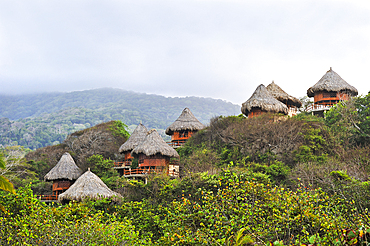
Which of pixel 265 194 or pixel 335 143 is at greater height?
pixel 335 143

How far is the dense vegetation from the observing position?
788cm

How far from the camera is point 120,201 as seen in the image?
55.2 feet

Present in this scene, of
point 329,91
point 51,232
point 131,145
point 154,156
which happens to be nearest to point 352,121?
point 329,91

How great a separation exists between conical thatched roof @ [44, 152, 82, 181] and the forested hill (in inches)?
1902

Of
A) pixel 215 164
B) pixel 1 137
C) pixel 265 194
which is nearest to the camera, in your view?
pixel 265 194

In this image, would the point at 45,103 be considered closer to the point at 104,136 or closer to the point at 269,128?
the point at 104,136

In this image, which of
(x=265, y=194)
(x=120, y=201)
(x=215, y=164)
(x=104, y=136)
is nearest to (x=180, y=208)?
(x=265, y=194)

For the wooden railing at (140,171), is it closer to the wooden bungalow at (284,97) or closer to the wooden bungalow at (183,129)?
the wooden bungalow at (183,129)

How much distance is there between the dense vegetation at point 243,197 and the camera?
25.9ft

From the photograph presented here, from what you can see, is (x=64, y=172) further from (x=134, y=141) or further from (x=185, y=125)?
(x=185, y=125)

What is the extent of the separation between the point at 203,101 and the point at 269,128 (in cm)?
13379

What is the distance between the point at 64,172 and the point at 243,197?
17.0 metres

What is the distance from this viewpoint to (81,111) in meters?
104

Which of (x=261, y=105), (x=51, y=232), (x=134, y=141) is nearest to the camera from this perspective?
Result: (x=51, y=232)
